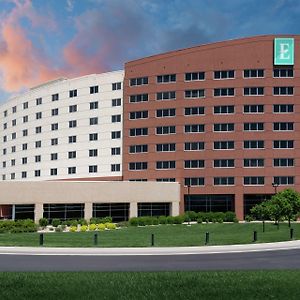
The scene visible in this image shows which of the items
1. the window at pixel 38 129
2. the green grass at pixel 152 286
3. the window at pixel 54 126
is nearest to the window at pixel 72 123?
the window at pixel 54 126

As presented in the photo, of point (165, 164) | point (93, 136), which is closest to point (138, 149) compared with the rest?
point (165, 164)

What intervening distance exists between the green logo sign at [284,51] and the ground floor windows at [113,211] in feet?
99.3

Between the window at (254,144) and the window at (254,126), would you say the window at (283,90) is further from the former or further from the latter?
the window at (254,144)

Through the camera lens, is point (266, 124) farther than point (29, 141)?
No

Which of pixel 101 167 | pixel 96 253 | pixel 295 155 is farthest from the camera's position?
pixel 101 167

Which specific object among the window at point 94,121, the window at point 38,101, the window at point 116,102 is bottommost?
the window at point 94,121

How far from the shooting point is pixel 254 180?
73438 millimetres

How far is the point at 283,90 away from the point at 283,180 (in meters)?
13.1

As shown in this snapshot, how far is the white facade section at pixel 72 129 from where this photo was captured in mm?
79188

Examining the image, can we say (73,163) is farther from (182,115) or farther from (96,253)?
(96,253)

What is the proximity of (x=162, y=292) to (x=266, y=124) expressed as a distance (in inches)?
2428

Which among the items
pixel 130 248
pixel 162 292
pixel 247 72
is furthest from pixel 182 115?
pixel 162 292

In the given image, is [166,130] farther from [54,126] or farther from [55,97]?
[55,97]

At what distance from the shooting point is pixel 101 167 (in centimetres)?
7950
